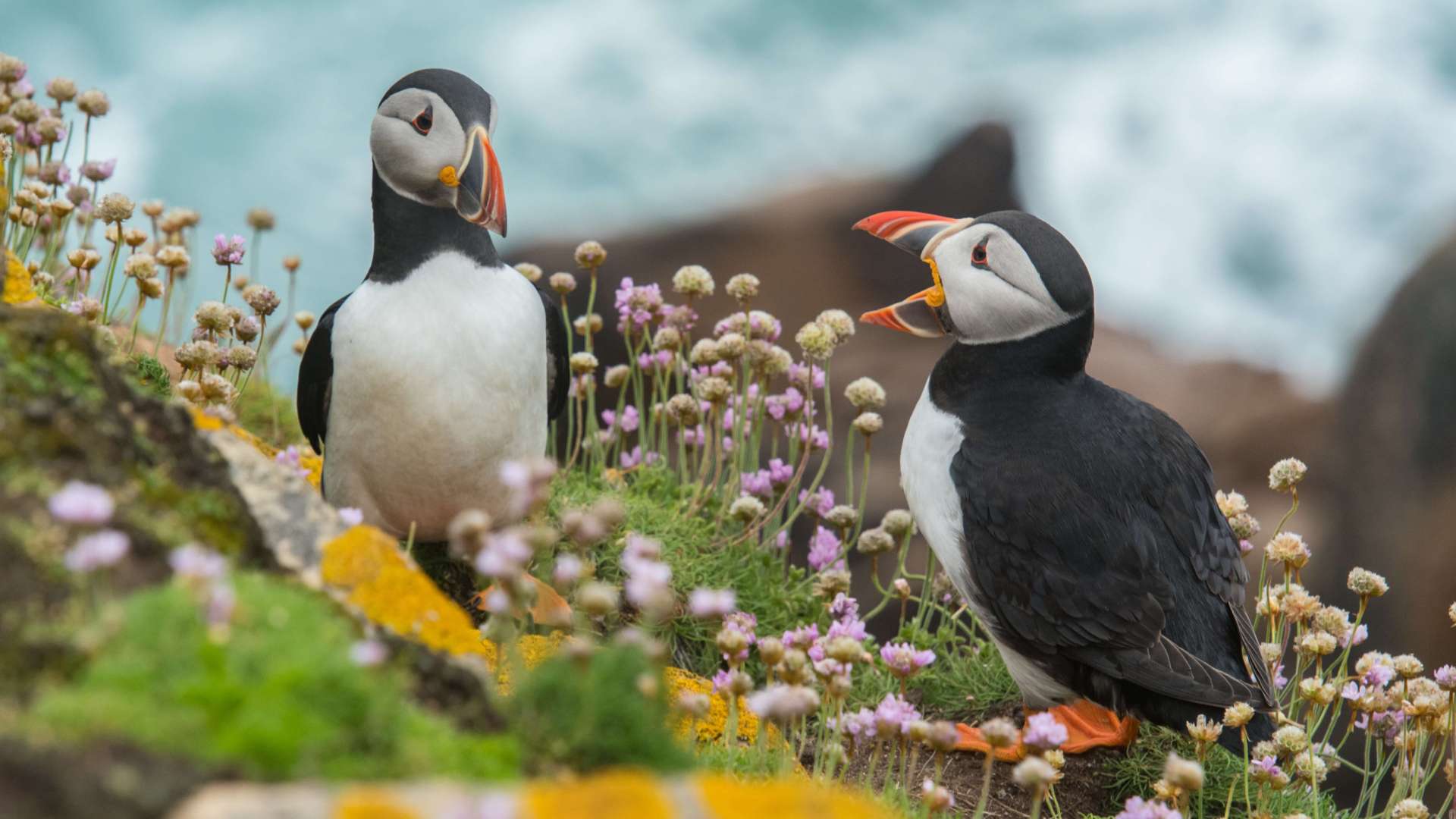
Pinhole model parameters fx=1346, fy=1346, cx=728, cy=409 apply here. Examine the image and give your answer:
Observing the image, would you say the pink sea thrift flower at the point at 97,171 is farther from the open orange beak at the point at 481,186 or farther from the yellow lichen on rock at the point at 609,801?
the yellow lichen on rock at the point at 609,801

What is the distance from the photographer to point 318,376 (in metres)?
3.91

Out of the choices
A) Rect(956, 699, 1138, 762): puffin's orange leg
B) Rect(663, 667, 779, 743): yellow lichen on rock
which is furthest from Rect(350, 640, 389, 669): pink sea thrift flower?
Rect(956, 699, 1138, 762): puffin's orange leg

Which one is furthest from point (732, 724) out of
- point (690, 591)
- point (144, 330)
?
point (144, 330)

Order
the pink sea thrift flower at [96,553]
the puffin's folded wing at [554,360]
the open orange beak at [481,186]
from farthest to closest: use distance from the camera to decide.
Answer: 1. the puffin's folded wing at [554,360]
2. the open orange beak at [481,186]
3. the pink sea thrift flower at [96,553]

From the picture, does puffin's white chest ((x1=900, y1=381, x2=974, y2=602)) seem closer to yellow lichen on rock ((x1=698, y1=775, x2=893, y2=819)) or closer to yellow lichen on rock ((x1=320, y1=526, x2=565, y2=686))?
yellow lichen on rock ((x1=320, y1=526, x2=565, y2=686))

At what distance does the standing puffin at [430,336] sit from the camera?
12.0ft

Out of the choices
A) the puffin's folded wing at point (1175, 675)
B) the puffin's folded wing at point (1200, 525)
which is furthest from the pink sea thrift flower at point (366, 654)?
the puffin's folded wing at point (1200, 525)

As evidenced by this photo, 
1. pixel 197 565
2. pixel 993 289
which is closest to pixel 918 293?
pixel 993 289

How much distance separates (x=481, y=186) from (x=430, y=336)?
44 centimetres

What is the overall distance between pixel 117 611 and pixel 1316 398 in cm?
1369

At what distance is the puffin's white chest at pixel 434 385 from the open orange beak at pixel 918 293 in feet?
3.70

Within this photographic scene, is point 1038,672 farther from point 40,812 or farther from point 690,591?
point 40,812

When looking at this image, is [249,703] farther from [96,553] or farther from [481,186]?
[481,186]

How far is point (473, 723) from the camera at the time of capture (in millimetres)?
1958
